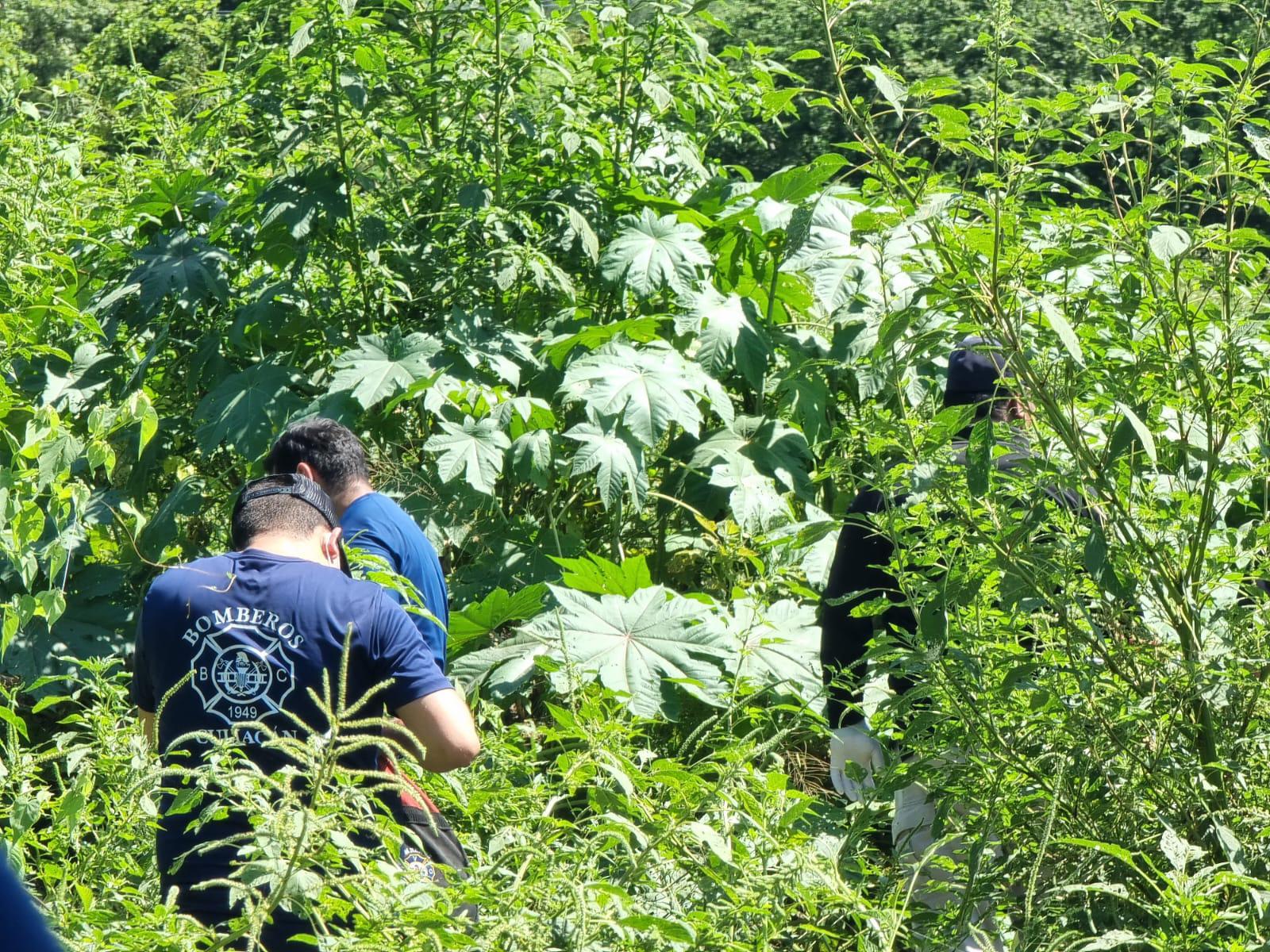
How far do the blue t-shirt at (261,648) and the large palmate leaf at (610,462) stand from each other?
1206 mm

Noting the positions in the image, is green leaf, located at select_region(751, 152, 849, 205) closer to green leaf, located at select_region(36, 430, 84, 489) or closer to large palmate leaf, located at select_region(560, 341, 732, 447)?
large palmate leaf, located at select_region(560, 341, 732, 447)

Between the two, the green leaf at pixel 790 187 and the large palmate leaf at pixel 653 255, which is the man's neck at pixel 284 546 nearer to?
the large palmate leaf at pixel 653 255

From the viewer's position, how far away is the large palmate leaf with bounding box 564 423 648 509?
356 cm

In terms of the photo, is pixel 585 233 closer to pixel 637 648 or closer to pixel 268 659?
pixel 637 648

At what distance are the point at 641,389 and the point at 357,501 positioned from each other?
2.81 feet

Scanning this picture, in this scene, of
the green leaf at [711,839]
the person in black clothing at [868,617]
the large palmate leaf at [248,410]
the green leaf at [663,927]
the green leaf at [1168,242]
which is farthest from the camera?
the large palmate leaf at [248,410]

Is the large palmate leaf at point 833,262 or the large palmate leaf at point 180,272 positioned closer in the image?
the large palmate leaf at point 833,262

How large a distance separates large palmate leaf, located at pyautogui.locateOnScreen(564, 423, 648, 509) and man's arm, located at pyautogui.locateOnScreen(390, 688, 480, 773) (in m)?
1.22

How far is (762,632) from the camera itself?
351 centimetres

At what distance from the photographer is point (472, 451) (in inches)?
145

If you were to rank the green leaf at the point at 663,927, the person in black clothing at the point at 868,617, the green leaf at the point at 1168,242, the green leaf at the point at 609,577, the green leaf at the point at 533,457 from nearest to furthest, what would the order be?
the green leaf at the point at 663,927 → the green leaf at the point at 1168,242 → the person in black clothing at the point at 868,617 → the green leaf at the point at 609,577 → the green leaf at the point at 533,457

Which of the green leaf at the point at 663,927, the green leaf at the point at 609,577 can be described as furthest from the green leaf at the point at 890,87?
the green leaf at the point at 609,577

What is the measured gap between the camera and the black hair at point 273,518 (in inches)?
98.7

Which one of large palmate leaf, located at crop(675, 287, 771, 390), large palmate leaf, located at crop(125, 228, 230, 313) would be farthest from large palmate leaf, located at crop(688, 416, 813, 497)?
large palmate leaf, located at crop(125, 228, 230, 313)
